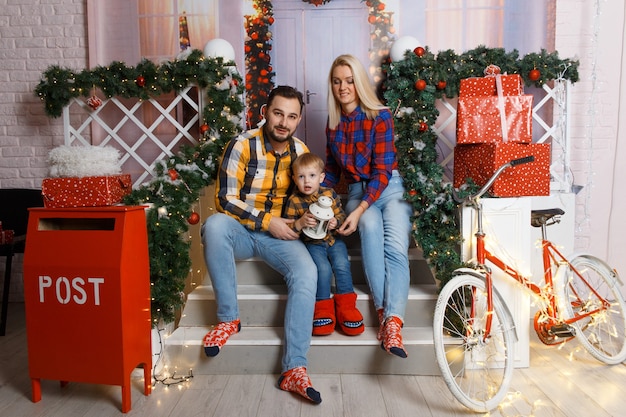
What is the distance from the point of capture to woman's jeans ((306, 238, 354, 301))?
7.16 ft

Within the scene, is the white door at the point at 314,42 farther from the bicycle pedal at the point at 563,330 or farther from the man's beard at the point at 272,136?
the bicycle pedal at the point at 563,330

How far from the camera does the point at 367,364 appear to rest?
211 cm

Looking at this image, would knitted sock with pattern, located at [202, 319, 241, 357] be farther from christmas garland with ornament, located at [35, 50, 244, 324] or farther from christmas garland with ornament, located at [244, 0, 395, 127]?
christmas garland with ornament, located at [244, 0, 395, 127]

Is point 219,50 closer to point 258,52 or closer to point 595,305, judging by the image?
point 258,52

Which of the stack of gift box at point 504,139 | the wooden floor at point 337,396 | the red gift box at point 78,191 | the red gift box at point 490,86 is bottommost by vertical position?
the wooden floor at point 337,396

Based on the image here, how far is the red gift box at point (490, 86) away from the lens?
2.32 metres

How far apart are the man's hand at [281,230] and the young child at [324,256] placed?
3cm

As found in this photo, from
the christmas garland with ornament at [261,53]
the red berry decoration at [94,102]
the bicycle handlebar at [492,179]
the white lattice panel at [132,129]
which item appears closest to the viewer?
the bicycle handlebar at [492,179]

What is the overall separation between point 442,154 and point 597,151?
101 cm

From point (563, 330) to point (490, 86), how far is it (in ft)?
3.75

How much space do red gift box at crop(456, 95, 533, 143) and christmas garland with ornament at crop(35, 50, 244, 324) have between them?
4.17 ft

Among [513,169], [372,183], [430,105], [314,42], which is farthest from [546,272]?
[314,42]

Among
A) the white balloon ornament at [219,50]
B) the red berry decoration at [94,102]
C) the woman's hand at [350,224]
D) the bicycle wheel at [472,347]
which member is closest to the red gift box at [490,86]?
the woman's hand at [350,224]

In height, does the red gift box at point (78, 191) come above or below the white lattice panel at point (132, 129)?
below
